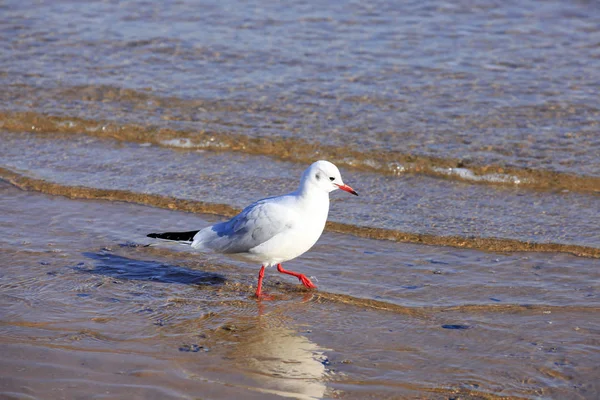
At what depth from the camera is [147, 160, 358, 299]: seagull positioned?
5.66m

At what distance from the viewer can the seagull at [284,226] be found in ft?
18.6

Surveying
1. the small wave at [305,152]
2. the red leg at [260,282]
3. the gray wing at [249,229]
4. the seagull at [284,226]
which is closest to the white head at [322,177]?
the seagull at [284,226]

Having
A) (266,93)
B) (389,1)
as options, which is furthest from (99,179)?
(389,1)

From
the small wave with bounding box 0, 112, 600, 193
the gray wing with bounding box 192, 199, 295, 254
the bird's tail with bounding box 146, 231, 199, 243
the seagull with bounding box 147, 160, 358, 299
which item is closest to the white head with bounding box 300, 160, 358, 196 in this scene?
the seagull with bounding box 147, 160, 358, 299

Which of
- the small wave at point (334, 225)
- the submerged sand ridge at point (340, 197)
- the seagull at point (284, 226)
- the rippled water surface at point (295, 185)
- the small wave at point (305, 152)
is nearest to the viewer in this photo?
the rippled water surface at point (295, 185)

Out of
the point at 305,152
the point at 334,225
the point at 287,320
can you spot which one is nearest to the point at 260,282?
the point at 287,320

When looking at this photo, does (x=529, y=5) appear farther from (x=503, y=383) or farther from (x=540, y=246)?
(x=503, y=383)

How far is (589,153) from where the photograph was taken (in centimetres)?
848

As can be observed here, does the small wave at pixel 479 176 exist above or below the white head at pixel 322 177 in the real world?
below

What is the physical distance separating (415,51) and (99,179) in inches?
217

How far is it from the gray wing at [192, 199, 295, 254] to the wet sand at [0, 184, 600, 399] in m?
0.28

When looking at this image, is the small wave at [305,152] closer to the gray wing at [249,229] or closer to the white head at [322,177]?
the white head at [322,177]

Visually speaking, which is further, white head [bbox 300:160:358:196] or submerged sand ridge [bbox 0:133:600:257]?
submerged sand ridge [bbox 0:133:600:257]

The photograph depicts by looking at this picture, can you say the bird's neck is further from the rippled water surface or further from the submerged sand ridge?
the submerged sand ridge
